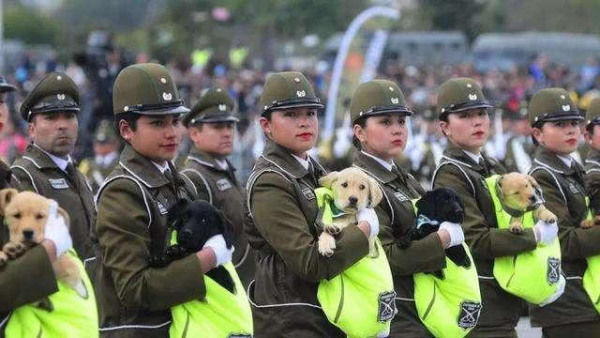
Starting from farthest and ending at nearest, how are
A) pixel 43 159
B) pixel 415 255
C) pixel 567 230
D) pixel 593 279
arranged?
pixel 593 279 < pixel 567 230 < pixel 43 159 < pixel 415 255

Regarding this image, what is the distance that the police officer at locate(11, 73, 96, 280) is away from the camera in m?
8.19

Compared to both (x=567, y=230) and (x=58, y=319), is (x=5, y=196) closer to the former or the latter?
(x=58, y=319)

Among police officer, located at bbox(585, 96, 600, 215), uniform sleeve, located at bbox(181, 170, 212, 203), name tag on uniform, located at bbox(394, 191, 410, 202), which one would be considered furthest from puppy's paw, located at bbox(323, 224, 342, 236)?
uniform sleeve, located at bbox(181, 170, 212, 203)

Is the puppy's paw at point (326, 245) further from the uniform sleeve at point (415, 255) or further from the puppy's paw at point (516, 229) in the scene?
the puppy's paw at point (516, 229)

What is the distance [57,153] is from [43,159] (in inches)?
3.5

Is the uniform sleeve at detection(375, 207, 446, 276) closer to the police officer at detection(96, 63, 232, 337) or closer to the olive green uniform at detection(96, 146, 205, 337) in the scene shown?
the police officer at detection(96, 63, 232, 337)

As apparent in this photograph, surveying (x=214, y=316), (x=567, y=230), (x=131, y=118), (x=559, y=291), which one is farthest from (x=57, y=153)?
(x=567, y=230)

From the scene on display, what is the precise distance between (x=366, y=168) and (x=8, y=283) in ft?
9.10

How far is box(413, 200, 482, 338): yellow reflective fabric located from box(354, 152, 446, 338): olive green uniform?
3.0 inches

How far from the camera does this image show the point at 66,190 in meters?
8.27

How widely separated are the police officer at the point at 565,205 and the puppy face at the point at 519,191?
0.68 m

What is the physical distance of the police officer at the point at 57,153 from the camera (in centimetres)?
819

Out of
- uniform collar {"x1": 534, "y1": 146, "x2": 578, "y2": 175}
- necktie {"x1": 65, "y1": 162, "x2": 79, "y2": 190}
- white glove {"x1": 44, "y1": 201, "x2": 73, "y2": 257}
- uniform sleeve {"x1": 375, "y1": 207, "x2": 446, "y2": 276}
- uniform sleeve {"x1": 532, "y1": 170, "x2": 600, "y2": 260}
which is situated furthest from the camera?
uniform collar {"x1": 534, "y1": 146, "x2": 578, "y2": 175}

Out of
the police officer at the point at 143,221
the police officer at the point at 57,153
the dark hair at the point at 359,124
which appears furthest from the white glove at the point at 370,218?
the police officer at the point at 57,153
